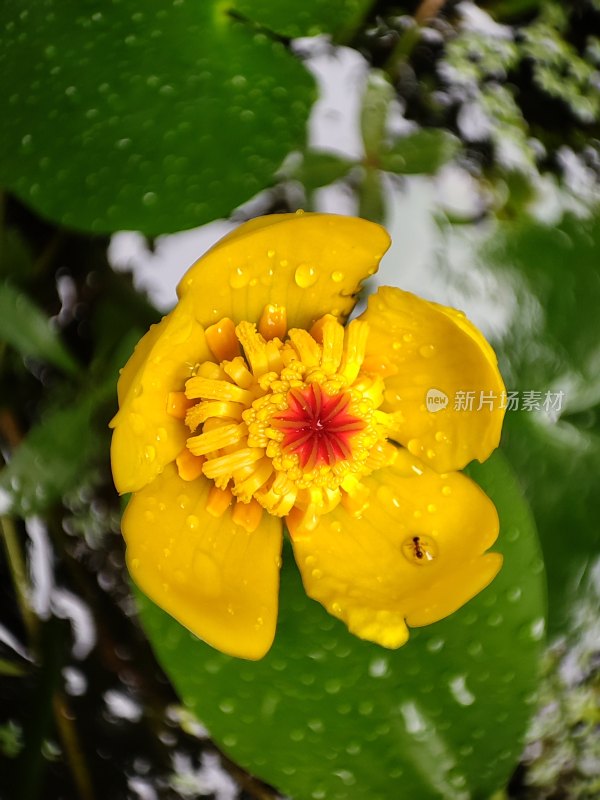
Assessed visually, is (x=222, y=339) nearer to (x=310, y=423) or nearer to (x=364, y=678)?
(x=310, y=423)

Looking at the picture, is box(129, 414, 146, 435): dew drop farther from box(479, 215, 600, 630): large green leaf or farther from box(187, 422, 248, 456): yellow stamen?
box(479, 215, 600, 630): large green leaf

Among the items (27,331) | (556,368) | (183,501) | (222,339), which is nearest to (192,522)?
(183,501)

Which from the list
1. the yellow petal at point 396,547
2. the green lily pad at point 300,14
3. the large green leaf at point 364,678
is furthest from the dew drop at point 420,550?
the green lily pad at point 300,14

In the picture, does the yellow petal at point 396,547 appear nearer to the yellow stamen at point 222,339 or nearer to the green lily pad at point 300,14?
the yellow stamen at point 222,339

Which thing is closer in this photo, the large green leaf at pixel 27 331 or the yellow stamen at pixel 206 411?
the yellow stamen at pixel 206 411

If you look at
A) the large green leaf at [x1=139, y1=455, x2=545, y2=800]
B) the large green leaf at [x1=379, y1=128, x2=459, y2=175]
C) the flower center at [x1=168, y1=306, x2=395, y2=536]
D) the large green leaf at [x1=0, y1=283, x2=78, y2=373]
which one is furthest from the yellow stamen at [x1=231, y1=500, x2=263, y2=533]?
the large green leaf at [x1=379, y1=128, x2=459, y2=175]

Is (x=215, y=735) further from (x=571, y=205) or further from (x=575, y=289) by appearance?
(x=571, y=205)

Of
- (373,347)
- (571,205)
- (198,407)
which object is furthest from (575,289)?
(198,407)
